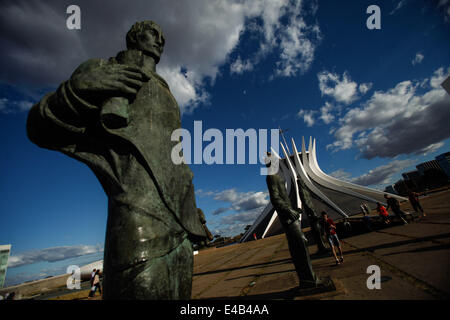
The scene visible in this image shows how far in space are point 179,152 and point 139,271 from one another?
0.73 metres

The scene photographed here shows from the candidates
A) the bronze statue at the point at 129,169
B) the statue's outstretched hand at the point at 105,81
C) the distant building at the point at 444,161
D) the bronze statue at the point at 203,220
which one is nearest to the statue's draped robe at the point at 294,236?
the bronze statue at the point at 203,220

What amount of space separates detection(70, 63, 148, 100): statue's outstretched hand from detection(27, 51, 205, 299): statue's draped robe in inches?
1.7

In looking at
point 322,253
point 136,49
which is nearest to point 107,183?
point 136,49

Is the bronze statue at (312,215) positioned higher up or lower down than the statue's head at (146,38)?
lower down

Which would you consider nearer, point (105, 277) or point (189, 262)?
point (105, 277)

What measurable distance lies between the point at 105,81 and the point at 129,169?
498 millimetres

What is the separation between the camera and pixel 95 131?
121cm

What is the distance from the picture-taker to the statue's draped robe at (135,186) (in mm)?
950

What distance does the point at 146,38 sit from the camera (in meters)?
1.52

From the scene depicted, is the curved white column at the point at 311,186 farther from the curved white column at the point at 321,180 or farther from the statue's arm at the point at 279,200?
the statue's arm at the point at 279,200

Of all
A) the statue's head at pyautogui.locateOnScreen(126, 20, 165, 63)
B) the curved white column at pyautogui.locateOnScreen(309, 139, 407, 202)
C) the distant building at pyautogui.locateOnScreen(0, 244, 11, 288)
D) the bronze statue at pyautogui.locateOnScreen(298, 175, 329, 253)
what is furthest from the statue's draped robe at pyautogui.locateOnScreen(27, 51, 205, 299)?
the distant building at pyautogui.locateOnScreen(0, 244, 11, 288)

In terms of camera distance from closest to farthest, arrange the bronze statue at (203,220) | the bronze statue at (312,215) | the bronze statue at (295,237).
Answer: the bronze statue at (203,220) → the bronze statue at (295,237) → the bronze statue at (312,215)

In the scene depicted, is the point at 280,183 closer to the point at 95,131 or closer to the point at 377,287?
the point at 377,287

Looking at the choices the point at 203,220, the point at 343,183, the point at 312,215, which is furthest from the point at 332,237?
the point at 343,183
